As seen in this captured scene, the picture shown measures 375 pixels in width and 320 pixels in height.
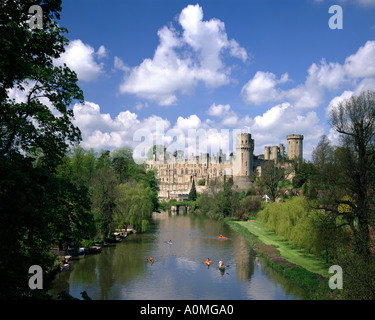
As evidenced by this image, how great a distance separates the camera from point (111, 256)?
27.8m

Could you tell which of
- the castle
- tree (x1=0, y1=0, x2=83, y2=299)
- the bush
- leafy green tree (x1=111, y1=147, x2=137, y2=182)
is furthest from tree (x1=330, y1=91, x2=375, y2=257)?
the bush

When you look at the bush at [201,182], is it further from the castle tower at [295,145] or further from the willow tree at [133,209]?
the willow tree at [133,209]

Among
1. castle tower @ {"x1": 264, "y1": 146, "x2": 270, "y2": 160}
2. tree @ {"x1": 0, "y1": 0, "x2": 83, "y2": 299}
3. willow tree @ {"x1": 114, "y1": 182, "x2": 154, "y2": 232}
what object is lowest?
willow tree @ {"x1": 114, "y1": 182, "x2": 154, "y2": 232}

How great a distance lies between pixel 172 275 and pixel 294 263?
8.28 meters

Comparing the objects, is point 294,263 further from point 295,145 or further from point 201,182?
point 201,182

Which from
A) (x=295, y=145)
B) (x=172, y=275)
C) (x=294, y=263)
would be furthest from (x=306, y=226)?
(x=295, y=145)

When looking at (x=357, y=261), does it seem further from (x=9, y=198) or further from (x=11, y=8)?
(x=11, y=8)

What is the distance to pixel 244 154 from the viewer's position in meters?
95.4

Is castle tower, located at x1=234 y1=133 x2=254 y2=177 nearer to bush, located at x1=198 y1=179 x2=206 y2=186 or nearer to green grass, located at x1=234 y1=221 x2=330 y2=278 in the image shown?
bush, located at x1=198 y1=179 x2=206 y2=186

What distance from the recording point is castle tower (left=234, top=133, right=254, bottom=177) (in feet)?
311

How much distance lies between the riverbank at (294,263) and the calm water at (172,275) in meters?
0.61

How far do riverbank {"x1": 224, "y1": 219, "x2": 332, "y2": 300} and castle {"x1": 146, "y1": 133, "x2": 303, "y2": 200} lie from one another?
166ft
